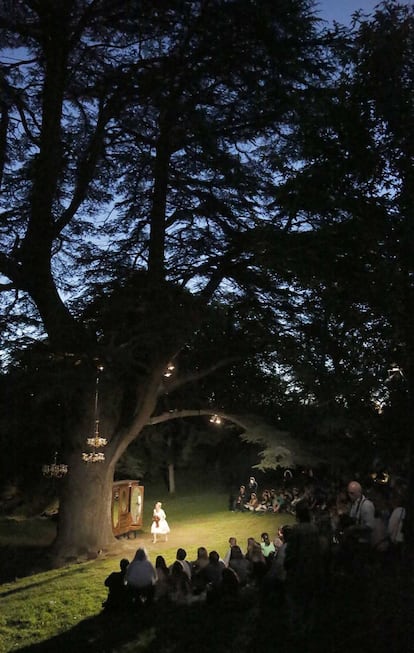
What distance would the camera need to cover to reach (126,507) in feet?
62.4

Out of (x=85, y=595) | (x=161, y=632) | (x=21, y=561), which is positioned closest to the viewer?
(x=161, y=632)

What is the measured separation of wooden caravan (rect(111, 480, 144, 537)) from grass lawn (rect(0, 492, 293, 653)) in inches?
19.2

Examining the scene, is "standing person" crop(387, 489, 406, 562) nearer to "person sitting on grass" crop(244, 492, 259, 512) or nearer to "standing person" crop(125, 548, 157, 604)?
"standing person" crop(125, 548, 157, 604)

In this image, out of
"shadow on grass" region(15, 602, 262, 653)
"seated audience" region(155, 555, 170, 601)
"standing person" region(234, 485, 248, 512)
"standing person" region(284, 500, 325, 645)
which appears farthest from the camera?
"standing person" region(234, 485, 248, 512)

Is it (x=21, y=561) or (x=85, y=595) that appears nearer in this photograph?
(x=85, y=595)

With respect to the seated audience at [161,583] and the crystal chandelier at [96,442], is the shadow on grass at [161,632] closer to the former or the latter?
the seated audience at [161,583]

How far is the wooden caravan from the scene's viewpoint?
60.1 ft

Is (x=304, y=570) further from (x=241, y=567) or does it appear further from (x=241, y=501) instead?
(x=241, y=501)

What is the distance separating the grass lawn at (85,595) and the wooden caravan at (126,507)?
0.49 meters

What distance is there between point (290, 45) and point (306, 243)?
31.1 feet

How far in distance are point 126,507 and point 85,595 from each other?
792 cm

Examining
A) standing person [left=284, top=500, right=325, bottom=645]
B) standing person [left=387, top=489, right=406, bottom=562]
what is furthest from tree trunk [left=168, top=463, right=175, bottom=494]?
standing person [left=284, top=500, right=325, bottom=645]

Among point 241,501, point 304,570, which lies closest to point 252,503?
point 241,501

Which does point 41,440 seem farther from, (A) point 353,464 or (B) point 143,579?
(B) point 143,579
